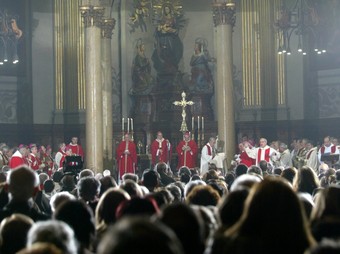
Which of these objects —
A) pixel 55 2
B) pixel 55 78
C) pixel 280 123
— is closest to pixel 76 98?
pixel 55 78

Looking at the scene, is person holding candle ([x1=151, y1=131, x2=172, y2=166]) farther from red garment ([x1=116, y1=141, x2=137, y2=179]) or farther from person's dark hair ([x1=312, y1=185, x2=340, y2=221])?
person's dark hair ([x1=312, y1=185, x2=340, y2=221])

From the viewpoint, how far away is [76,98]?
3834cm

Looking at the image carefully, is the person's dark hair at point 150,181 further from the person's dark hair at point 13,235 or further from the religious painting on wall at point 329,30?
the religious painting on wall at point 329,30

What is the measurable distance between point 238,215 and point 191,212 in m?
1.35

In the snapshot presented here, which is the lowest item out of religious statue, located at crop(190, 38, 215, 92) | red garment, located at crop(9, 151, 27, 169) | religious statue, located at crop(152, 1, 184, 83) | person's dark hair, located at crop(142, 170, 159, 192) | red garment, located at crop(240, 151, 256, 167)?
red garment, located at crop(240, 151, 256, 167)

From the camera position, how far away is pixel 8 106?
37.9 meters

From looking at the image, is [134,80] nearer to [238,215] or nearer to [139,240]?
[238,215]

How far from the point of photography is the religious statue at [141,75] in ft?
126

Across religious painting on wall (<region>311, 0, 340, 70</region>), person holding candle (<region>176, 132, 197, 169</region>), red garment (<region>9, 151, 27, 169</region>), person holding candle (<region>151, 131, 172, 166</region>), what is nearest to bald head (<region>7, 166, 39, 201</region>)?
red garment (<region>9, 151, 27, 169</region>)

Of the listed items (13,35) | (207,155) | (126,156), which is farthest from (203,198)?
(13,35)

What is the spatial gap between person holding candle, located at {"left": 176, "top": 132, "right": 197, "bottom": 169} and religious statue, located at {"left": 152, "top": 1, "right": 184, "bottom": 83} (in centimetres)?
528

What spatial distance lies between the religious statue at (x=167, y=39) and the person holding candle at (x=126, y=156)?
18.4 ft

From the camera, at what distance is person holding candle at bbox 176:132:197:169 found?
110 feet

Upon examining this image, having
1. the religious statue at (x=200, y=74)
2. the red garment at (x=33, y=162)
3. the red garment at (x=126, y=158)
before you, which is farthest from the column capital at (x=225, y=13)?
the red garment at (x=33, y=162)
